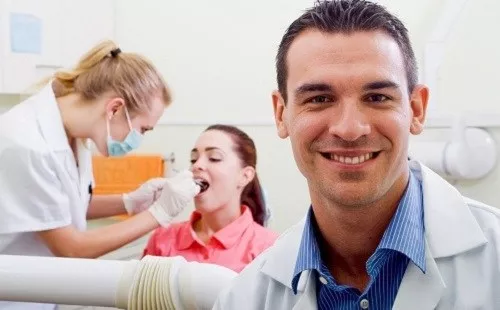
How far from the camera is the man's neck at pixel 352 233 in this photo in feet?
3.24

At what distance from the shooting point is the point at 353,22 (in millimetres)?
946

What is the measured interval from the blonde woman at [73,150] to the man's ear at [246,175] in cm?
19

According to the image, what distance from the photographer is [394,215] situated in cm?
97

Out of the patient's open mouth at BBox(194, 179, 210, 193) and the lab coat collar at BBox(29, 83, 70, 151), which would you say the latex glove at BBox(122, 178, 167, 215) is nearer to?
the patient's open mouth at BBox(194, 179, 210, 193)

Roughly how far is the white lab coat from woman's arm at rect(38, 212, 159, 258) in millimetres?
866

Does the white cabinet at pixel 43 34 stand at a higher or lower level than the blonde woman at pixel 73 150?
higher

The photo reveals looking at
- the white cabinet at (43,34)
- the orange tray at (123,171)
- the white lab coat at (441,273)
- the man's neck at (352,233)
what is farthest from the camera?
the orange tray at (123,171)

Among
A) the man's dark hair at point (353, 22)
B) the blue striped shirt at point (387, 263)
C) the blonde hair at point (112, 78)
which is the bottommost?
the blue striped shirt at point (387, 263)

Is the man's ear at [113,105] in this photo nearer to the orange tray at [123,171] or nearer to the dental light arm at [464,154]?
the orange tray at [123,171]

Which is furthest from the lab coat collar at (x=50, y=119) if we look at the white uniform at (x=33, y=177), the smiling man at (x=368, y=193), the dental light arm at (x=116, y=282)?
the smiling man at (x=368, y=193)

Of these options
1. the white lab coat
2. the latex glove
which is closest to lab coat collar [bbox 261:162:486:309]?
the white lab coat

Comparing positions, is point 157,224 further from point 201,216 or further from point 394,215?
point 394,215

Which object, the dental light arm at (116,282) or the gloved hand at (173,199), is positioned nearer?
the dental light arm at (116,282)

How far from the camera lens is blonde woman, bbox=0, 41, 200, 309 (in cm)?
167
